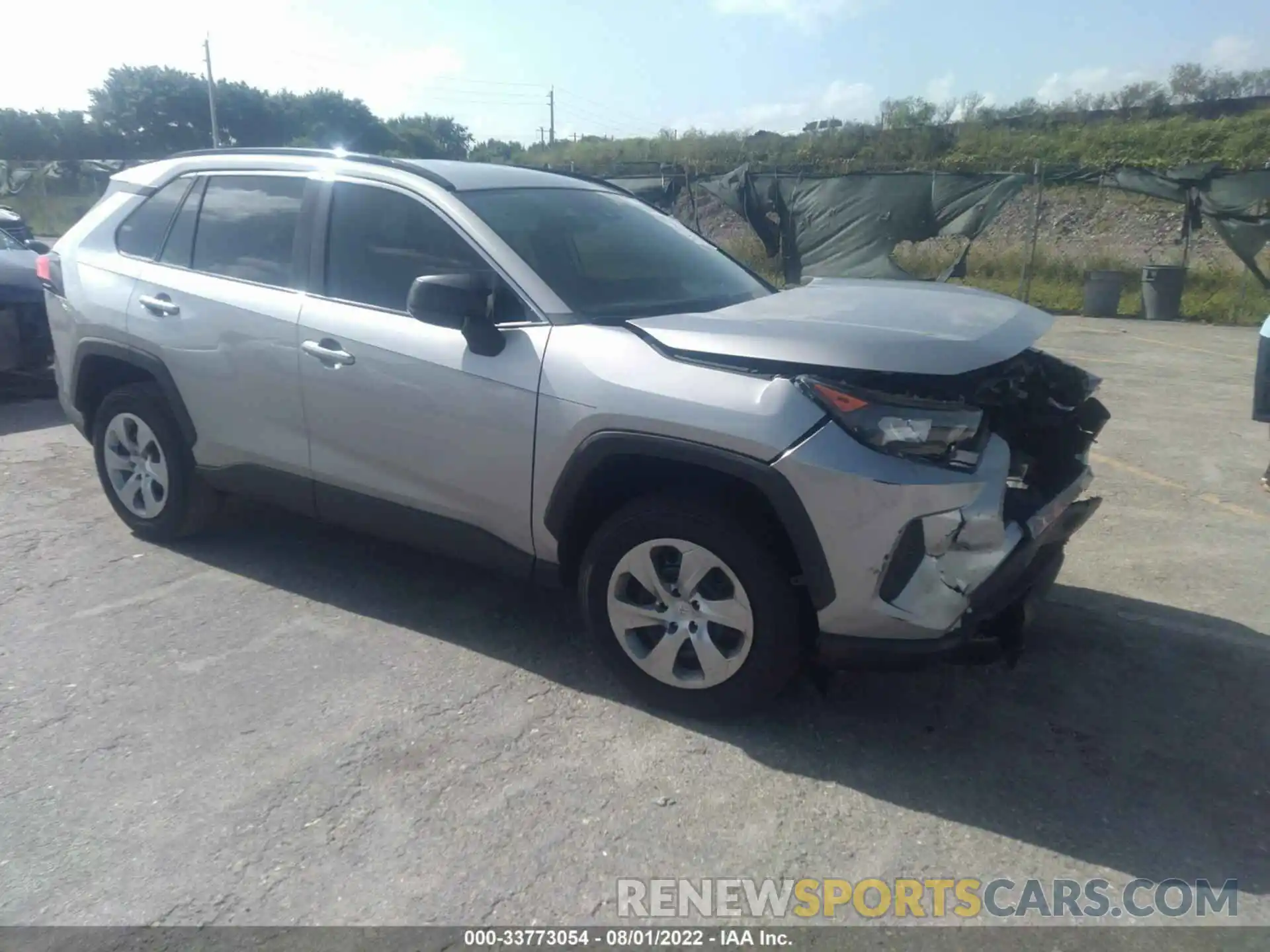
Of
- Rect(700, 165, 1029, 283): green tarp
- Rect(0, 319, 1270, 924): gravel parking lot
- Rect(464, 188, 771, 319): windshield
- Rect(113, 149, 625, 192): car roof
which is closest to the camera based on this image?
Rect(0, 319, 1270, 924): gravel parking lot

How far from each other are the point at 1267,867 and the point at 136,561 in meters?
4.59

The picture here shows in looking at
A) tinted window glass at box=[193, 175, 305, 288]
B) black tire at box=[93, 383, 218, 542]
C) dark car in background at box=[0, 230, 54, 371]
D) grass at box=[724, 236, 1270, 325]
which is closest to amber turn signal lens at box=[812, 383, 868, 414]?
tinted window glass at box=[193, 175, 305, 288]

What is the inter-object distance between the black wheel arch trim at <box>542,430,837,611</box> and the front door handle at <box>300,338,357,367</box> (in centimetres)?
113

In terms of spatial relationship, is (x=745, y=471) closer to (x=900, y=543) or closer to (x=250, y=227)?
(x=900, y=543)

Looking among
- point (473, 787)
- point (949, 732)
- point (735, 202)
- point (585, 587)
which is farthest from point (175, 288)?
point (735, 202)

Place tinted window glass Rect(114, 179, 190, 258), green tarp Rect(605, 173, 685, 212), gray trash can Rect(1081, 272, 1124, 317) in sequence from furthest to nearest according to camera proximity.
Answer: green tarp Rect(605, 173, 685, 212) → gray trash can Rect(1081, 272, 1124, 317) → tinted window glass Rect(114, 179, 190, 258)

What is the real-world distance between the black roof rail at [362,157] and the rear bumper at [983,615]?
2.31m

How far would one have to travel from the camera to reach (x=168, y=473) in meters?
4.79

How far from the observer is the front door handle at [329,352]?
13.0 ft

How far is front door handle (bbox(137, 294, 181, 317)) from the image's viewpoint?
14.9ft

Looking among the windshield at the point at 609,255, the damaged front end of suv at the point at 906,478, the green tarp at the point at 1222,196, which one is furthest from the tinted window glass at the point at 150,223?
the green tarp at the point at 1222,196

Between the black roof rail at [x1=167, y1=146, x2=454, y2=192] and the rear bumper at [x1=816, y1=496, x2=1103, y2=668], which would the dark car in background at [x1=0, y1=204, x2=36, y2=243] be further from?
Result: the rear bumper at [x1=816, y1=496, x2=1103, y2=668]

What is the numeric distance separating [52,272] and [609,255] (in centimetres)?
296

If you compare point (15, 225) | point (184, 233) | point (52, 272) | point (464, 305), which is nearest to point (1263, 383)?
point (464, 305)
